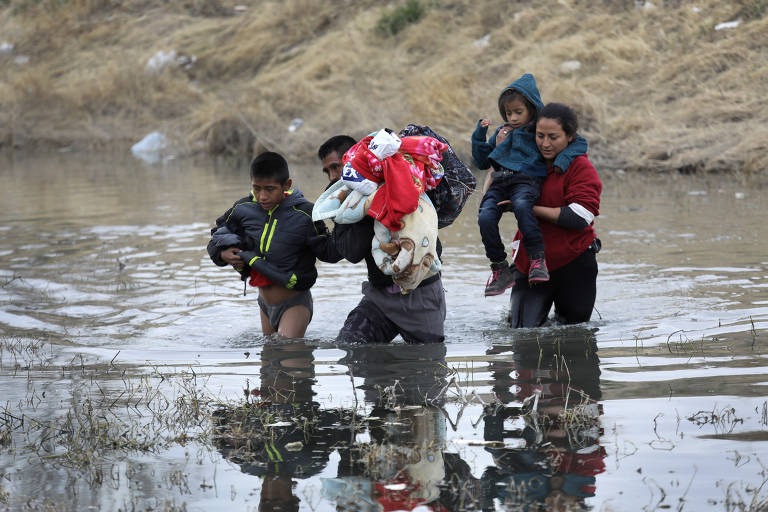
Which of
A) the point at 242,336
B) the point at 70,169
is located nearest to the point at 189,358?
the point at 242,336

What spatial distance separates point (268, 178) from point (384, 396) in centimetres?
177

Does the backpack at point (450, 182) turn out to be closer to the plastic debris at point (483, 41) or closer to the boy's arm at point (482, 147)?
the boy's arm at point (482, 147)

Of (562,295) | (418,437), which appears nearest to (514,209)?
(562,295)

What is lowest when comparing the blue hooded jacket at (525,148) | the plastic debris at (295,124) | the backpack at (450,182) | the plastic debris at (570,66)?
the backpack at (450,182)

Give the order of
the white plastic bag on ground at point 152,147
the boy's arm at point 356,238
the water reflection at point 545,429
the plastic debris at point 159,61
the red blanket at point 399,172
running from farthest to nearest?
the plastic debris at point 159,61, the white plastic bag on ground at point 152,147, the boy's arm at point 356,238, the red blanket at point 399,172, the water reflection at point 545,429

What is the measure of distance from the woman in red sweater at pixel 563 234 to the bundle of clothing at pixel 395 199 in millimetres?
822

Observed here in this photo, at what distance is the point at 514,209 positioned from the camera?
6031 millimetres

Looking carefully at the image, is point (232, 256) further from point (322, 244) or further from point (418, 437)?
point (418, 437)

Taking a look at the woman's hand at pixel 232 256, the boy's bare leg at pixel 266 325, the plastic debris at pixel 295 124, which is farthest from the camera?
the plastic debris at pixel 295 124

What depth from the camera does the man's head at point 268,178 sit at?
6.08 metres

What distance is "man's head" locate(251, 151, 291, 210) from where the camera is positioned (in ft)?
19.9

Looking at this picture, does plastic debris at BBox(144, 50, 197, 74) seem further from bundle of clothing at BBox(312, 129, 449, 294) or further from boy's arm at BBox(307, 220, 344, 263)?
bundle of clothing at BBox(312, 129, 449, 294)

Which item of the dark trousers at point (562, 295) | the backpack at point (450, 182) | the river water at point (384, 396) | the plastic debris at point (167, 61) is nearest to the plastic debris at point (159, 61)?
the plastic debris at point (167, 61)

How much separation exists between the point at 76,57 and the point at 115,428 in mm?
31152
